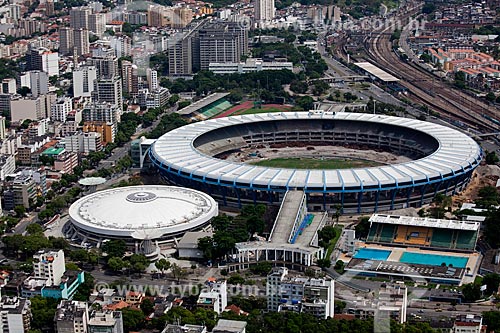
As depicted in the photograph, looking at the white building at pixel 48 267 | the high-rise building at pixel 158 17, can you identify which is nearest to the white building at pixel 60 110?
the white building at pixel 48 267

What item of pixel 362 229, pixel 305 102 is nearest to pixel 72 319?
pixel 362 229

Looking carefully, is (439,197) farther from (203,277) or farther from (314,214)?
(203,277)

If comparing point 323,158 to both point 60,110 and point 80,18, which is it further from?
point 80,18

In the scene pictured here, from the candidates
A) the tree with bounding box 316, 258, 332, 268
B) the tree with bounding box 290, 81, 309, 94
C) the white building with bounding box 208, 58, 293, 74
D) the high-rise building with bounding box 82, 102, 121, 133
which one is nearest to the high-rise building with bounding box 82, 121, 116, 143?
the high-rise building with bounding box 82, 102, 121, 133

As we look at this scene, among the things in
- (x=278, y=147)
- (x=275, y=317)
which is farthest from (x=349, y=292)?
(x=278, y=147)

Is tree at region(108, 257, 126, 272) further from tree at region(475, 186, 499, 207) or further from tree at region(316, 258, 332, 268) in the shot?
tree at region(475, 186, 499, 207)

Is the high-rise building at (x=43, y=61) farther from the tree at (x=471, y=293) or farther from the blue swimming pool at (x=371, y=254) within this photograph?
the tree at (x=471, y=293)
